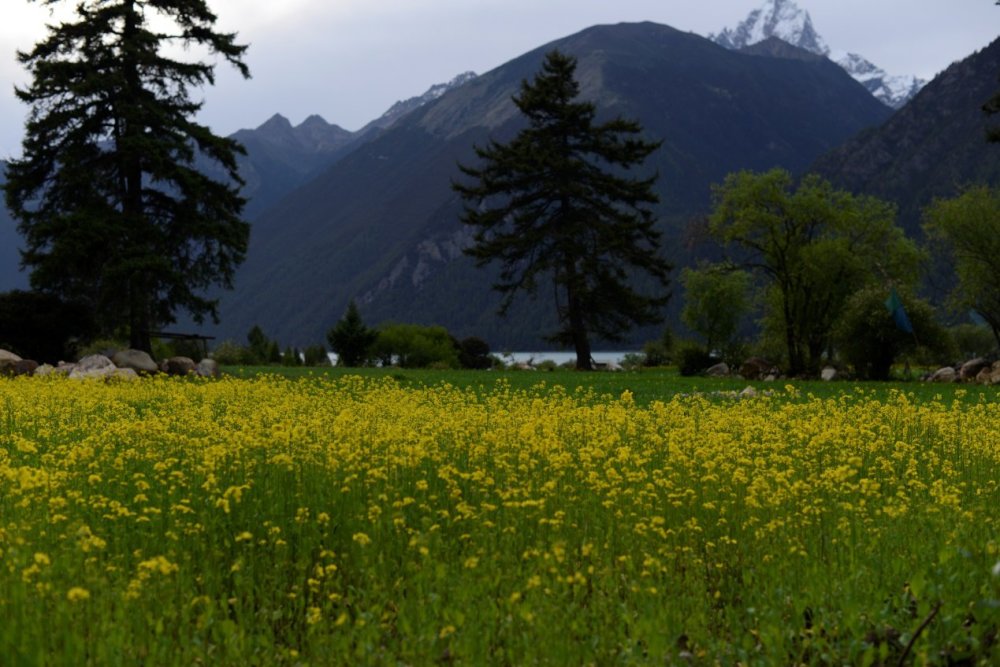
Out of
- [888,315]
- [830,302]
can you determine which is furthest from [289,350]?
[888,315]

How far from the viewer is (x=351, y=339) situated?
167 feet

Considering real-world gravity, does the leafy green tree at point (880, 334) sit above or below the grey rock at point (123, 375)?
above

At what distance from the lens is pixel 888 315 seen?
3225 centimetres

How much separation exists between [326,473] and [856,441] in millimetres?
7590

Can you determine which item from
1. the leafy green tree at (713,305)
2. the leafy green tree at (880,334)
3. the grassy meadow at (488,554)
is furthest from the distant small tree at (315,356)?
the grassy meadow at (488,554)

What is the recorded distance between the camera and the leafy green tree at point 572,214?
4359cm

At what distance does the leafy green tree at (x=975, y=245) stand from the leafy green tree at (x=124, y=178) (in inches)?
1601

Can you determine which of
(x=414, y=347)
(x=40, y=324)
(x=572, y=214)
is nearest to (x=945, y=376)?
(x=572, y=214)

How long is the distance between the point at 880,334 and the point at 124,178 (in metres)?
30.7

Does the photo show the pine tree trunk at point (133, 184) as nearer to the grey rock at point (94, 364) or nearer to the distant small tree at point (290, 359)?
the grey rock at point (94, 364)

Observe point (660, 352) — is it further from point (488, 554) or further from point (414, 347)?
point (488, 554)

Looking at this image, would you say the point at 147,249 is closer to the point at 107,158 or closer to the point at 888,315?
the point at 107,158

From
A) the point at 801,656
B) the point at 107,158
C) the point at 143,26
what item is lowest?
the point at 801,656

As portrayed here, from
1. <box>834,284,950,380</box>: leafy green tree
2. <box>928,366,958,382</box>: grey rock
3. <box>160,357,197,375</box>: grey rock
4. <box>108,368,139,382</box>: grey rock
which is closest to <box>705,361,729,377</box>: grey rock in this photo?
<box>834,284,950,380</box>: leafy green tree
